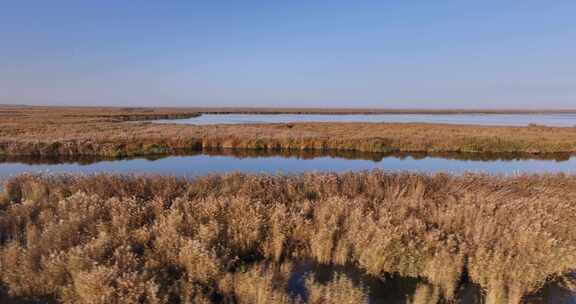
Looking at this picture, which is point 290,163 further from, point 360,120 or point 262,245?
point 360,120

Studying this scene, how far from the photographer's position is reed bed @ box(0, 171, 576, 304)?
369cm

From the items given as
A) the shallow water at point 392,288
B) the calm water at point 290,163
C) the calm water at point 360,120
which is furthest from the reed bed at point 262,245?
the calm water at point 360,120

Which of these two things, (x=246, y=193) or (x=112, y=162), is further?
(x=112, y=162)

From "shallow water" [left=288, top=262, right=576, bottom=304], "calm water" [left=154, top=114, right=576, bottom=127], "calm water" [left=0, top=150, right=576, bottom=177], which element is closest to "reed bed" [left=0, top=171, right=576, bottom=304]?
"shallow water" [left=288, top=262, right=576, bottom=304]

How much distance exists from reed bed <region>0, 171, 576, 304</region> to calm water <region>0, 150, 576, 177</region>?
28.2ft

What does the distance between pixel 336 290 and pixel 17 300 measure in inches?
164

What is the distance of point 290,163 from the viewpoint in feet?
59.4

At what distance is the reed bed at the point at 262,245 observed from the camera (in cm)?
369

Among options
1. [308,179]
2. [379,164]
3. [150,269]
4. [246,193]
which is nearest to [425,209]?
[308,179]

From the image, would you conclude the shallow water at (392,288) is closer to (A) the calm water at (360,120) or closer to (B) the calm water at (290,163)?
(B) the calm water at (290,163)

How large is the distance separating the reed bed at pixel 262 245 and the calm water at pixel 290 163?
8.61 m

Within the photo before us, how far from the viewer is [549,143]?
23.8 m

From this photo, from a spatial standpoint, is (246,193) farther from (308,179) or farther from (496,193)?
(496,193)

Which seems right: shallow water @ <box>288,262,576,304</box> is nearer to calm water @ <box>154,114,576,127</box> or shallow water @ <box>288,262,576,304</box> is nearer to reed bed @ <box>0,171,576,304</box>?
reed bed @ <box>0,171,576,304</box>
